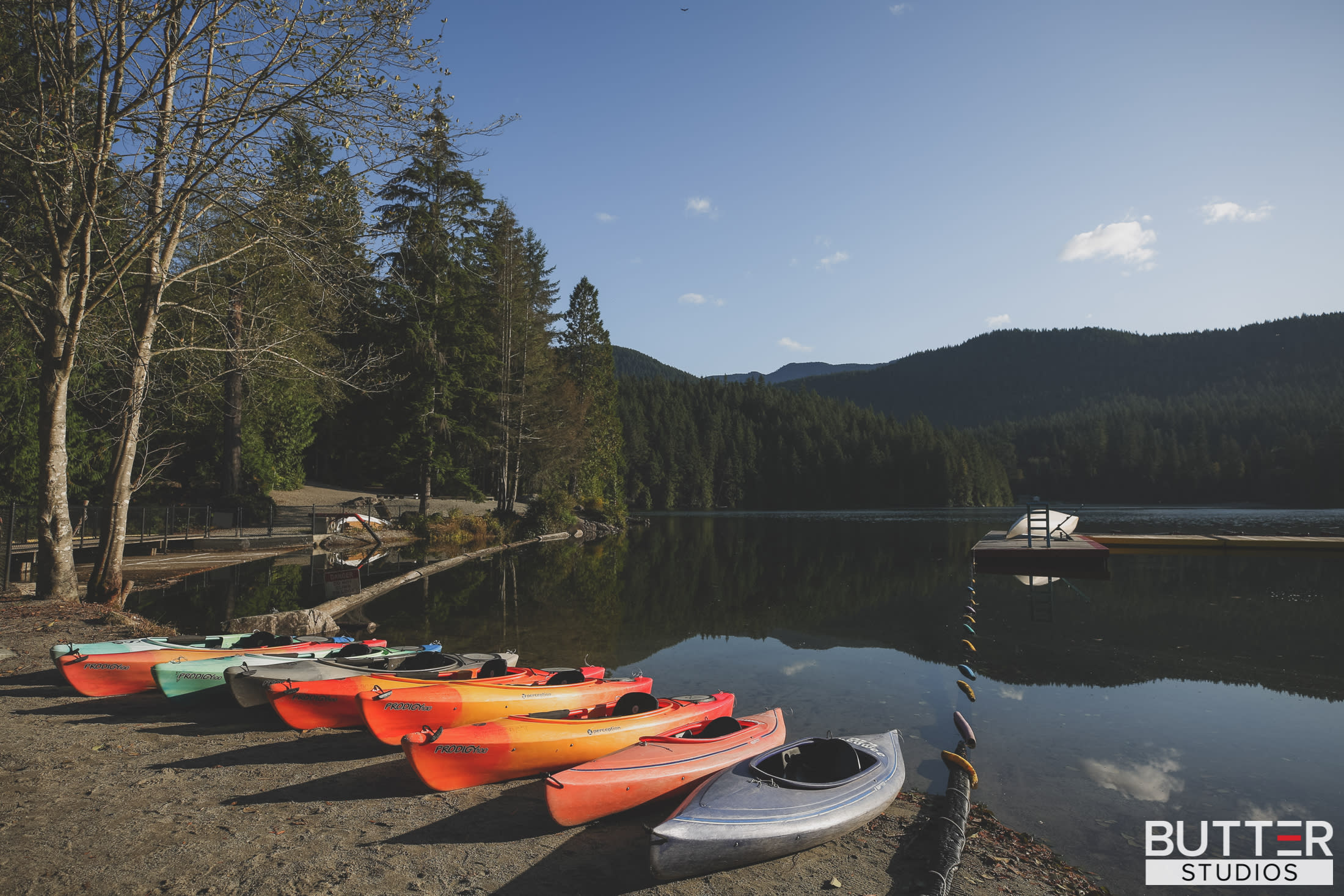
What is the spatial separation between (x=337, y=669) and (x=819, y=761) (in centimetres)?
468

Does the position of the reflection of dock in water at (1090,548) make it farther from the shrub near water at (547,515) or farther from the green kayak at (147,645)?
the shrub near water at (547,515)

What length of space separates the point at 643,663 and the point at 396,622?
17.3 feet

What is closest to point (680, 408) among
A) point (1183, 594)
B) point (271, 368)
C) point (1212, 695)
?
point (271, 368)

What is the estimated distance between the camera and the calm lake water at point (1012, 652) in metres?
6.30

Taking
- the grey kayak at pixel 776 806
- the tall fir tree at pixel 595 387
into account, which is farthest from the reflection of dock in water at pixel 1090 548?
the tall fir tree at pixel 595 387

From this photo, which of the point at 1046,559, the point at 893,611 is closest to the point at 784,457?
the point at 1046,559

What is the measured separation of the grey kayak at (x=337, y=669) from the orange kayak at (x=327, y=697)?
103 millimetres

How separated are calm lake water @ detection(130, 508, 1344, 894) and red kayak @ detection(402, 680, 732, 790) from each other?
2434 millimetres

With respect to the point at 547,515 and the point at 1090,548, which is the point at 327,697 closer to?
the point at 1090,548

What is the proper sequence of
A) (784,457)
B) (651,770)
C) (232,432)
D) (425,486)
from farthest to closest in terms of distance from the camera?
(784,457), (425,486), (232,432), (651,770)

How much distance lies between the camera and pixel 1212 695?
29.5 ft

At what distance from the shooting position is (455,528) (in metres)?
29.2

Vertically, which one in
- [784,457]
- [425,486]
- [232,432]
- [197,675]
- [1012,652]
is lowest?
[1012,652]

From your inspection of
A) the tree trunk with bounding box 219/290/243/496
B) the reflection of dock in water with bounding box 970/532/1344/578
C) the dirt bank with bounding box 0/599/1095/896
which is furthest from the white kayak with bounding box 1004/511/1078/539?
the tree trunk with bounding box 219/290/243/496
